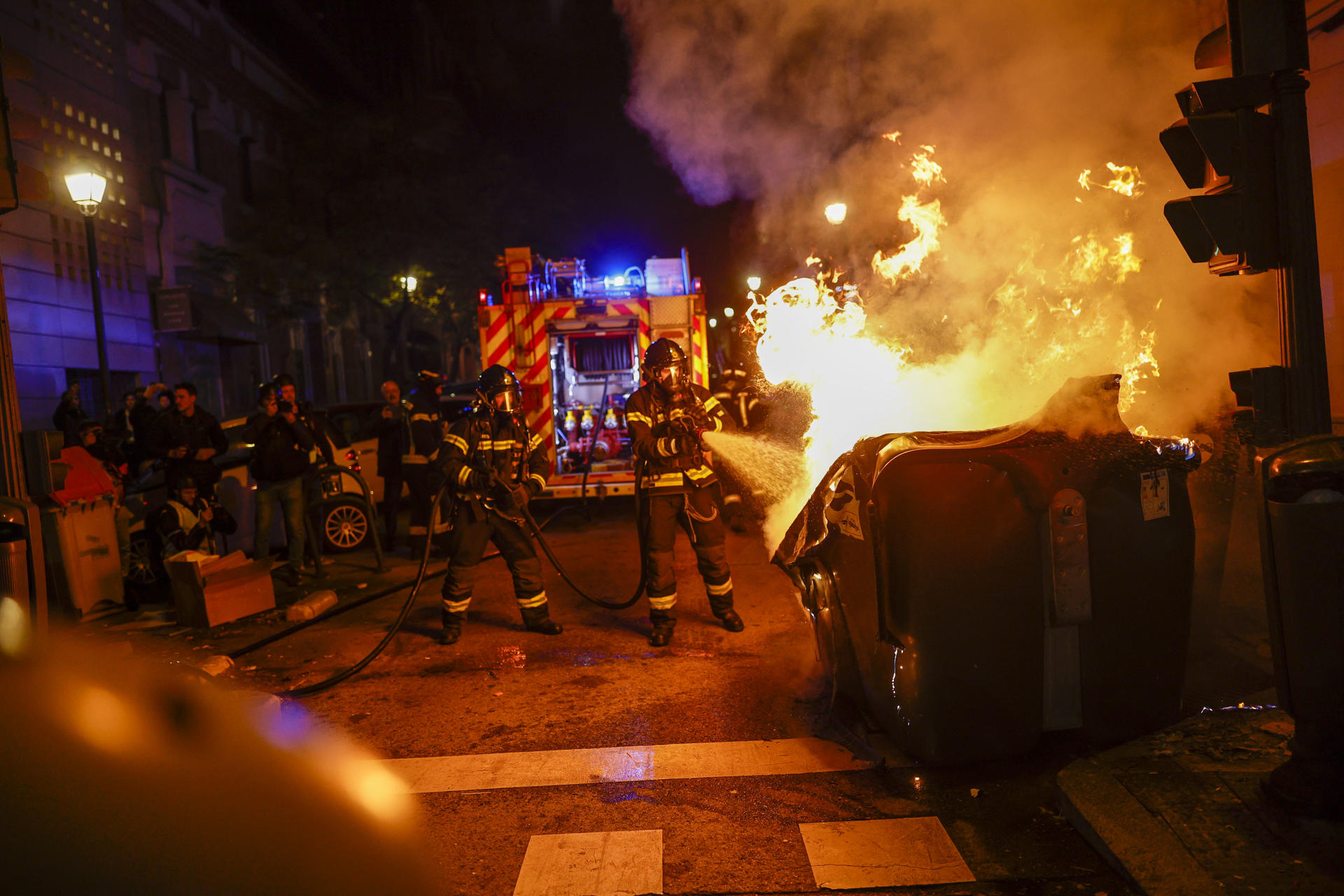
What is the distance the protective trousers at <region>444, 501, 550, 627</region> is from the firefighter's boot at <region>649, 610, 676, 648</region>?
2.88 feet

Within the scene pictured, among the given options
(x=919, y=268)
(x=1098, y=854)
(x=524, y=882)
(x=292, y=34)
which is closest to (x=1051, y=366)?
(x=919, y=268)

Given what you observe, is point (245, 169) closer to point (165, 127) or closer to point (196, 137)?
point (196, 137)

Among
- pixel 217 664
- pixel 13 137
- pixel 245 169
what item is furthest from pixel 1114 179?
pixel 245 169

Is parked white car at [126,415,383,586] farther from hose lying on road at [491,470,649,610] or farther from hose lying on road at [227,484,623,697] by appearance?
hose lying on road at [491,470,649,610]

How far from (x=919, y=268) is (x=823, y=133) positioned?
91.2 inches

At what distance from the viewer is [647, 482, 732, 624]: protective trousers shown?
20.4 ft

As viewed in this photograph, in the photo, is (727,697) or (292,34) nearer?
(727,697)

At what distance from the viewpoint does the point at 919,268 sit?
29.8 ft

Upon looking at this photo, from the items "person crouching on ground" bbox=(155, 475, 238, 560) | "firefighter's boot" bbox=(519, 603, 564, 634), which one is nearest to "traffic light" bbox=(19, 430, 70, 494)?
"person crouching on ground" bbox=(155, 475, 238, 560)

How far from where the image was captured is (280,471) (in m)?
8.28

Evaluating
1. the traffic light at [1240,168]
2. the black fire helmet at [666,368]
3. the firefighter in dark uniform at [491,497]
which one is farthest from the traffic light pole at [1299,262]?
the firefighter in dark uniform at [491,497]

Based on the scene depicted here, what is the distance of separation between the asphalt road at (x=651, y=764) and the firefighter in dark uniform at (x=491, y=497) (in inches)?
12.2

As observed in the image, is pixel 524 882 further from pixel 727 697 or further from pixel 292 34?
pixel 292 34

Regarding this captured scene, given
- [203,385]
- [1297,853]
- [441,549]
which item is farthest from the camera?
[203,385]
